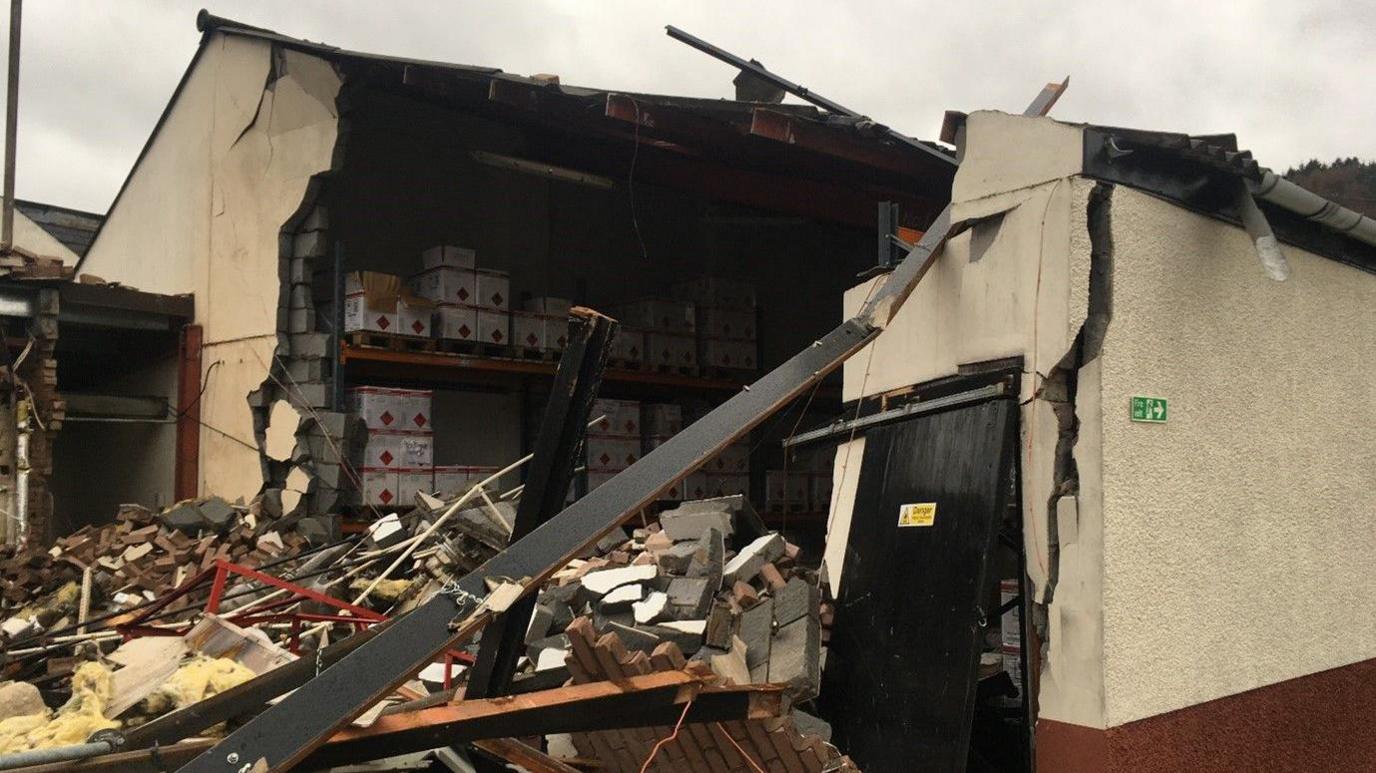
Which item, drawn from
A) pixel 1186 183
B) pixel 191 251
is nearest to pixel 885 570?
pixel 1186 183

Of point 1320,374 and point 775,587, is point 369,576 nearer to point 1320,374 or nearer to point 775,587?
point 775,587

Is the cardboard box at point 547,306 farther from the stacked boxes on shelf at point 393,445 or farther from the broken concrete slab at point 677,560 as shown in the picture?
the broken concrete slab at point 677,560

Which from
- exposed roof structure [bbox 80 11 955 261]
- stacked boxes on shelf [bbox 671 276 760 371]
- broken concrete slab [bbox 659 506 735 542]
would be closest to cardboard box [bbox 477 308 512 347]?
exposed roof structure [bbox 80 11 955 261]

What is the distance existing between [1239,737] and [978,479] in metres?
1.80

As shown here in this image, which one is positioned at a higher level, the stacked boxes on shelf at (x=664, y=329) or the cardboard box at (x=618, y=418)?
the stacked boxes on shelf at (x=664, y=329)

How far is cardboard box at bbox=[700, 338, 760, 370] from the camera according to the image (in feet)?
41.2

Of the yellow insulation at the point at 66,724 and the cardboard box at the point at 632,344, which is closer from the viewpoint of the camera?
the yellow insulation at the point at 66,724

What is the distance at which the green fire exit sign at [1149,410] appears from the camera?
4.52m

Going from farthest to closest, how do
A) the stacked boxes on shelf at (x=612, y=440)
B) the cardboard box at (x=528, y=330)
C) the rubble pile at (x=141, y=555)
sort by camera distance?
1. the stacked boxes on shelf at (x=612, y=440)
2. the cardboard box at (x=528, y=330)
3. the rubble pile at (x=141, y=555)

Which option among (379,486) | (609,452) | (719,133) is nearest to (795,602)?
(719,133)

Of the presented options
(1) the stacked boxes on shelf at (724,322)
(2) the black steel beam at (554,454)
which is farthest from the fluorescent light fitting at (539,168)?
(2) the black steel beam at (554,454)

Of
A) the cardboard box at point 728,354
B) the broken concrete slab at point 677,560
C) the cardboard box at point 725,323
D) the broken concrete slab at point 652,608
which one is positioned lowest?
the broken concrete slab at point 652,608

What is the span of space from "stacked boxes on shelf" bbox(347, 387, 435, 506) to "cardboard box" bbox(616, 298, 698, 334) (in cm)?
291

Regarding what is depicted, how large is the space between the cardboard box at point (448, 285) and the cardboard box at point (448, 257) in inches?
1.5
